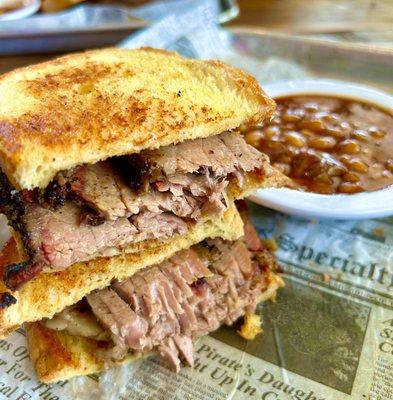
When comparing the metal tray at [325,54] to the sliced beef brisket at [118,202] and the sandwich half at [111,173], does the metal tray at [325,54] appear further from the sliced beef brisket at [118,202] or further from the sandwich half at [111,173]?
the sliced beef brisket at [118,202]

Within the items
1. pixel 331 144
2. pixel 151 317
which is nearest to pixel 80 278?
pixel 151 317

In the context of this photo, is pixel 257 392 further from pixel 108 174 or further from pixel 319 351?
pixel 108 174

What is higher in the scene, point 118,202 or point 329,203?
point 118,202

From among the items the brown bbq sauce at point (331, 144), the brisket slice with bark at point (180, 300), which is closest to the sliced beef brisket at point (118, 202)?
the brisket slice with bark at point (180, 300)

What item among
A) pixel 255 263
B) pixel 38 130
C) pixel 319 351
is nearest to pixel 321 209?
pixel 255 263

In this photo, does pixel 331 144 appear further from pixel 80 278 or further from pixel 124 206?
pixel 80 278

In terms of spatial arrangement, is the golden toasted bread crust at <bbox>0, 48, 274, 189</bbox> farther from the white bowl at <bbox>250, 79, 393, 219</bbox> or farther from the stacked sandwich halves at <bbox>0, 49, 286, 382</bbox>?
the white bowl at <bbox>250, 79, 393, 219</bbox>

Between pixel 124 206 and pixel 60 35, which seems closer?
pixel 124 206
